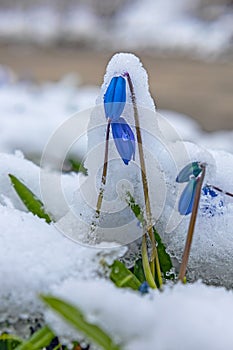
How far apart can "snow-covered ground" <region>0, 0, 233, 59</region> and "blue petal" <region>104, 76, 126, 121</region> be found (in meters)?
7.75

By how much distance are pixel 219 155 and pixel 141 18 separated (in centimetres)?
967

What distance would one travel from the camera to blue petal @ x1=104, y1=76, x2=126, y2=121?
0.69 m

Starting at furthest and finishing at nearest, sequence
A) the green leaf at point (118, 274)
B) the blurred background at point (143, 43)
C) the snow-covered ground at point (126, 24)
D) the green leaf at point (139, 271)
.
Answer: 1. the snow-covered ground at point (126, 24)
2. the blurred background at point (143, 43)
3. the green leaf at point (139, 271)
4. the green leaf at point (118, 274)

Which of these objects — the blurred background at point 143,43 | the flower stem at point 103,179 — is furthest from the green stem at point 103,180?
the blurred background at point 143,43

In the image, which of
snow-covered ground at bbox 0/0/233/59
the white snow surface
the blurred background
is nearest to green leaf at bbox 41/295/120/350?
the white snow surface

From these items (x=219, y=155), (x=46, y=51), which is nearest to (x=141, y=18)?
(x=46, y=51)

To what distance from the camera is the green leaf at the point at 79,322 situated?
1.62 feet

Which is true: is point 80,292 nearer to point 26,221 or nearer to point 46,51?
point 26,221

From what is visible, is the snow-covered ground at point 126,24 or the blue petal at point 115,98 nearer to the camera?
the blue petal at point 115,98

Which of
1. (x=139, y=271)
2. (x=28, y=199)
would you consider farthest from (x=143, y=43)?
(x=139, y=271)

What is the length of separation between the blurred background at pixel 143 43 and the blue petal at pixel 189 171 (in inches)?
159

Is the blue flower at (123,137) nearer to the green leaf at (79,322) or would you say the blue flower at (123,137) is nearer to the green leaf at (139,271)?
the green leaf at (139,271)

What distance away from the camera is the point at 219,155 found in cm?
85

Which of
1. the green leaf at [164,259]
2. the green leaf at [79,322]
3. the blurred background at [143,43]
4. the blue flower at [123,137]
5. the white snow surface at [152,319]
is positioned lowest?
the green leaf at [79,322]
